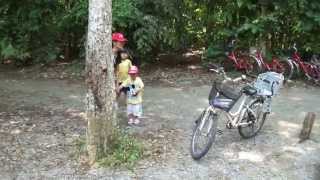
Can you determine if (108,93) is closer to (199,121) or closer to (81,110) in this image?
(199,121)

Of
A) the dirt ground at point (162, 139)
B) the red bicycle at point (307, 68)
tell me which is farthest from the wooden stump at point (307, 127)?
the red bicycle at point (307, 68)

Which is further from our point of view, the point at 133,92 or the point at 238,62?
the point at 238,62

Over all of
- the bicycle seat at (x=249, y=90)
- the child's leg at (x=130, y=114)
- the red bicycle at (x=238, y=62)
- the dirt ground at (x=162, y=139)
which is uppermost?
the bicycle seat at (x=249, y=90)

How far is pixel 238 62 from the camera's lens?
1147 cm

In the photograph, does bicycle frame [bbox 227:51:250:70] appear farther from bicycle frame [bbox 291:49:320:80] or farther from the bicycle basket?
the bicycle basket

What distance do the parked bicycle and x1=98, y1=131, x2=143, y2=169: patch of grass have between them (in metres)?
0.70

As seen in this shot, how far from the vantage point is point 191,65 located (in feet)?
39.7

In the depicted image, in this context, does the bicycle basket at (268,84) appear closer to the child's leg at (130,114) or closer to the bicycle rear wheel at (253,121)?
the bicycle rear wheel at (253,121)

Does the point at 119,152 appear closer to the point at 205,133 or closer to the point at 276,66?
the point at 205,133

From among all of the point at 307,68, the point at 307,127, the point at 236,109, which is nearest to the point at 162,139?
the point at 236,109

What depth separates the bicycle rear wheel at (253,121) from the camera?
24.1 ft

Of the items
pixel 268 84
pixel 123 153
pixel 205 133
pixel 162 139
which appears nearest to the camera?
pixel 123 153

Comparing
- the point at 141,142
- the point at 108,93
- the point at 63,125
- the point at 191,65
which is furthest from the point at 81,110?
the point at 191,65

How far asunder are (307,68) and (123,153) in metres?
5.79
